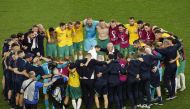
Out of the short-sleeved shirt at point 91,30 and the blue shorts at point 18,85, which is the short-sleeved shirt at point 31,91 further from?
the short-sleeved shirt at point 91,30

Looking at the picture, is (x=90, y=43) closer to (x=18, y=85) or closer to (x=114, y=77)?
(x=114, y=77)

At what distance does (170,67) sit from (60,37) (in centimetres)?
521

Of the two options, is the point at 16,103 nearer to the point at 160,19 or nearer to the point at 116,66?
the point at 116,66

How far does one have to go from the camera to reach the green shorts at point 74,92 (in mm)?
15273

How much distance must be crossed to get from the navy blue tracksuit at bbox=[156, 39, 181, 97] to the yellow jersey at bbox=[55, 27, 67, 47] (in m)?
4.66

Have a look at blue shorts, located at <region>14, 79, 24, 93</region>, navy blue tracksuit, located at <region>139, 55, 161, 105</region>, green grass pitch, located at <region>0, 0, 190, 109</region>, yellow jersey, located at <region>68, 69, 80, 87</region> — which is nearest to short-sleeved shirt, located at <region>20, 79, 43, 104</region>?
blue shorts, located at <region>14, 79, 24, 93</region>

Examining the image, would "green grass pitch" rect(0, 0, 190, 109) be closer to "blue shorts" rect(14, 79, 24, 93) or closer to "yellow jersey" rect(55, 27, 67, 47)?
"yellow jersey" rect(55, 27, 67, 47)

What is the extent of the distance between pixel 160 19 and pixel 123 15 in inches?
88.9

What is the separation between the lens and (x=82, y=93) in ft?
50.8

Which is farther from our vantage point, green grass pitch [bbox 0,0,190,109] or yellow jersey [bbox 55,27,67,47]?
green grass pitch [bbox 0,0,190,109]

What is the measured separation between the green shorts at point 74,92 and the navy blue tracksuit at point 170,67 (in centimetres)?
327

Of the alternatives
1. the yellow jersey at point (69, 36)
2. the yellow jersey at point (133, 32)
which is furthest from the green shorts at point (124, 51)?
the yellow jersey at point (69, 36)

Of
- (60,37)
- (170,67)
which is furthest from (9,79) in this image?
(170,67)

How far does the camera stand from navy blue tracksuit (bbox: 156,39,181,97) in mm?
16062
